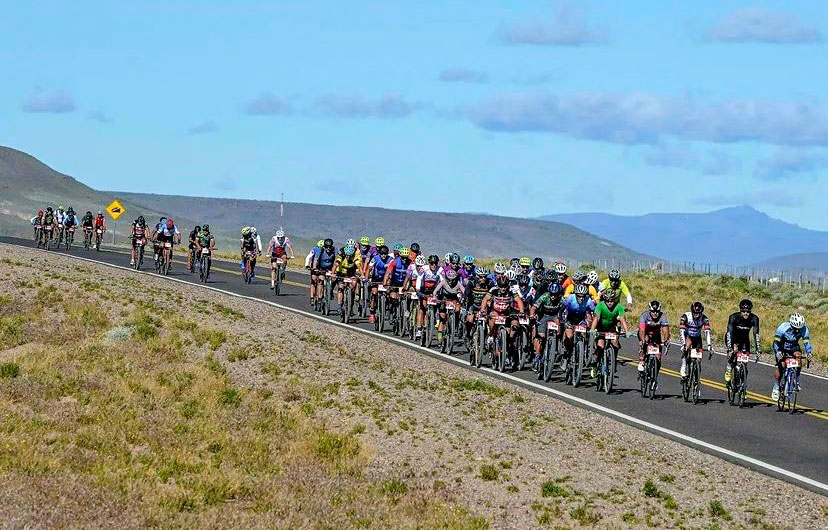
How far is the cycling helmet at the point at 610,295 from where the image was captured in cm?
2633

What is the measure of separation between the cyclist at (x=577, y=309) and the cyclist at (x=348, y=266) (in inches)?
421

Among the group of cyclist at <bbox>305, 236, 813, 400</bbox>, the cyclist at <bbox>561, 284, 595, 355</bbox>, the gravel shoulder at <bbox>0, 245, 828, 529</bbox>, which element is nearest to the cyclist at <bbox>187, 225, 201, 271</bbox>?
the group of cyclist at <bbox>305, 236, 813, 400</bbox>

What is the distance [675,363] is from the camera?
3309 cm

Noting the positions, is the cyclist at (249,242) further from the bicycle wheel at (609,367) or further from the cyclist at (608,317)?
the cyclist at (608,317)

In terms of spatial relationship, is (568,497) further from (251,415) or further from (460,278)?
(460,278)

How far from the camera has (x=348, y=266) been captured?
37.1m

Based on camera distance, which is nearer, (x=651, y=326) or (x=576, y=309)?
(x=651, y=326)

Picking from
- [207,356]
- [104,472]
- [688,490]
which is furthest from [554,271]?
[104,472]

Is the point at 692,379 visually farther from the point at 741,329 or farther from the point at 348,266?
the point at 348,266

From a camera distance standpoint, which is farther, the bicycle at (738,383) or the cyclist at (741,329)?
the bicycle at (738,383)

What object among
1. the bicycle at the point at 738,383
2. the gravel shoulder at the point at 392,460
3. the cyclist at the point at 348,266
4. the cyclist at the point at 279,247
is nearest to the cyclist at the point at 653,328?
the bicycle at the point at 738,383

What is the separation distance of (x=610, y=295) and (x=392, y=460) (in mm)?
8194

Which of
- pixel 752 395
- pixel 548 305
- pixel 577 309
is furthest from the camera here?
pixel 548 305

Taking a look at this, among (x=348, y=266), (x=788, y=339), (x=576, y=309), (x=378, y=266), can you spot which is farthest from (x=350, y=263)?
(x=788, y=339)
